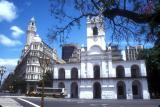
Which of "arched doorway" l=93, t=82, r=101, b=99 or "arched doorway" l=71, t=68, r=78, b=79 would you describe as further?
"arched doorway" l=71, t=68, r=78, b=79

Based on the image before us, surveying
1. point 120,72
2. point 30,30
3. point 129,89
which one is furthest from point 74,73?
point 30,30

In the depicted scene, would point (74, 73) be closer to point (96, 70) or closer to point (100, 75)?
point (96, 70)

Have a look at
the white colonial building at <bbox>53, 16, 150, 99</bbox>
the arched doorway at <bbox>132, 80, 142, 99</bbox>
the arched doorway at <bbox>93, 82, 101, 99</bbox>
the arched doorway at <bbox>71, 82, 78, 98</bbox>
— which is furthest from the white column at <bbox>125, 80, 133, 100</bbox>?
the arched doorway at <bbox>71, 82, 78, 98</bbox>

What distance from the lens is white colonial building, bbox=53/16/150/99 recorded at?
55600 mm

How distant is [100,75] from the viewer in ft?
189

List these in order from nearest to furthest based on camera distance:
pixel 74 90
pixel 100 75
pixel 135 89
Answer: pixel 100 75, pixel 135 89, pixel 74 90

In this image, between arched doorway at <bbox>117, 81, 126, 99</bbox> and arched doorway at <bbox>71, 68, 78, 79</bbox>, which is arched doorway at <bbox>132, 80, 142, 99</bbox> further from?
arched doorway at <bbox>71, 68, 78, 79</bbox>

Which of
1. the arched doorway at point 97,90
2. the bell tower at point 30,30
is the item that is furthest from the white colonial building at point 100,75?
the bell tower at point 30,30

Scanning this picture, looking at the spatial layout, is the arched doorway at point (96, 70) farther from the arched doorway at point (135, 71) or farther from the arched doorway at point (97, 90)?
the arched doorway at point (135, 71)

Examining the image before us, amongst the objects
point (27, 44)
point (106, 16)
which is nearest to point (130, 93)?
point (106, 16)

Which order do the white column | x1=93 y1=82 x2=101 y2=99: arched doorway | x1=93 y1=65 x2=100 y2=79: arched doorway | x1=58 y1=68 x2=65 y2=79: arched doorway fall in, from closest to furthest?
1. the white column
2. x1=93 y1=65 x2=100 y2=79: arched doorway
3. x1=93 y1=82 x2=101 y2=99: arched doorway
4. x1=58 y1=68 x2=65 y2=79: arched doorway

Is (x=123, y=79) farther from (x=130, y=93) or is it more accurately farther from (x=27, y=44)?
(x=27, y=44)

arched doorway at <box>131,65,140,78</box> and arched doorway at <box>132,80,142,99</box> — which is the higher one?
arched doorway at <box>131,65,140,78</box>

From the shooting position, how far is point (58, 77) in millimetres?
61156
